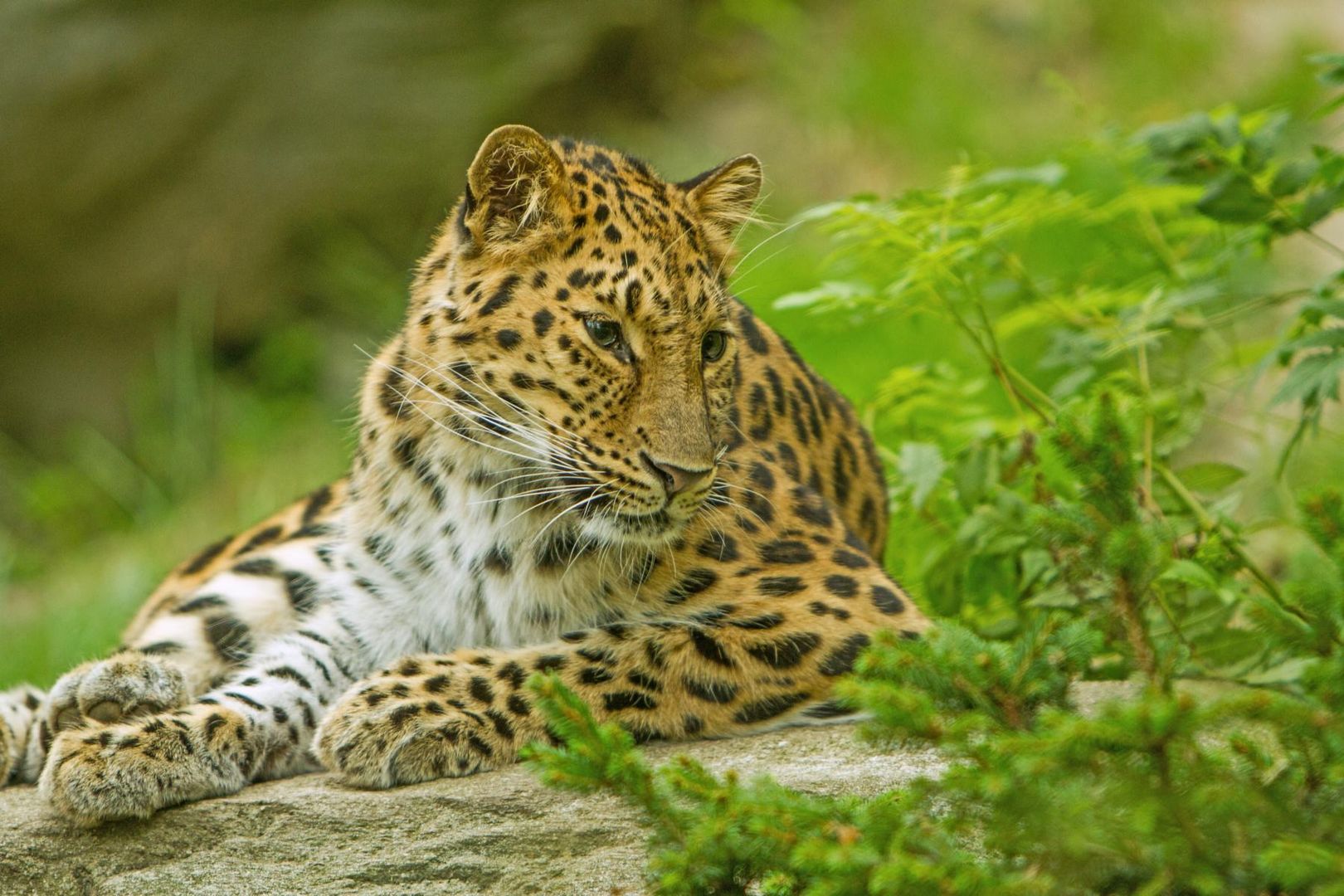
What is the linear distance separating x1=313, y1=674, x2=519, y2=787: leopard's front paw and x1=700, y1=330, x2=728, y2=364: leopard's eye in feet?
4.19

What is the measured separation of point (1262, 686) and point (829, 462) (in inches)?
68.5

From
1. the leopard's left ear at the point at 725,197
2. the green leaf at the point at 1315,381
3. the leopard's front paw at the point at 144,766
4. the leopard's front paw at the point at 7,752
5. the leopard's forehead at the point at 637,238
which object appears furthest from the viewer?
the leopard's left ear at the point at 725,197

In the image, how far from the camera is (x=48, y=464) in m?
13.5

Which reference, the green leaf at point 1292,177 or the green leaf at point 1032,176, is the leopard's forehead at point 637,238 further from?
the green leaf at point 1292,177

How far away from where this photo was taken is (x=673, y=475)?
458 cm

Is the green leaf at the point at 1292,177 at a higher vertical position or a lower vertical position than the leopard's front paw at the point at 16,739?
higher

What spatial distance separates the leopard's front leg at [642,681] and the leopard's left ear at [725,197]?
3.82 feet

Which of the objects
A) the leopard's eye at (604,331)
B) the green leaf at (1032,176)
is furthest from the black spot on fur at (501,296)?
the green leaf at (1032,176)

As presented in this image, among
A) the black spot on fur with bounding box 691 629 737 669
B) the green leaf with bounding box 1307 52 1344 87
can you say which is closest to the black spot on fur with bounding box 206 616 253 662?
the black spot on fur with bounding box 691 629 737 669

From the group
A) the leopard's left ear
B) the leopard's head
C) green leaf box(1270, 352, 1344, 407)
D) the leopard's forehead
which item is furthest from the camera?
the leopard's left ear

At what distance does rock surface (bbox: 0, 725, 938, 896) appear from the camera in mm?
3982

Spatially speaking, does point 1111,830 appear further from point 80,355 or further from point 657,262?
point 80,355

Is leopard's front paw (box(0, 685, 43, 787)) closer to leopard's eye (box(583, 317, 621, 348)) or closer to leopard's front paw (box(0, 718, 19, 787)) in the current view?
leopard's front paw (box(0, 718, 19, 787))

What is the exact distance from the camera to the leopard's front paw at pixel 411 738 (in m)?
4.39
